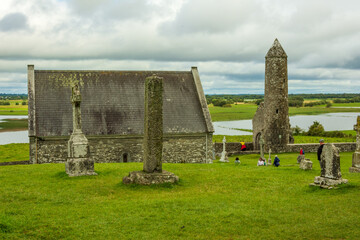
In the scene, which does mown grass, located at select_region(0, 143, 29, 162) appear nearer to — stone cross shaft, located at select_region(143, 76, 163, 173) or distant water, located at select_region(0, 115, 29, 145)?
distant water, located at select_region(0, 115, 29, 145)

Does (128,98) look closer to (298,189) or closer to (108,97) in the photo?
(108,97)

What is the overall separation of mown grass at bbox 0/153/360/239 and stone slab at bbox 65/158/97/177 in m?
0.38

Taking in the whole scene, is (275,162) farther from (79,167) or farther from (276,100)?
(276,100)

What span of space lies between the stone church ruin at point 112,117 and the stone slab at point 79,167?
36.1ft

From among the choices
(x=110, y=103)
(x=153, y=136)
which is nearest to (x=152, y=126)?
(x=153, y=136)

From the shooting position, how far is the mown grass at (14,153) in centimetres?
3517

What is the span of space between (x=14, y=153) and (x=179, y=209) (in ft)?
109

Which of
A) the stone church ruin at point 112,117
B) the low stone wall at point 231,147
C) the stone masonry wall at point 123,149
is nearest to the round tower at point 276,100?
the low stone wall at point 231,147

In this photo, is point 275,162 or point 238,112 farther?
point 238,112

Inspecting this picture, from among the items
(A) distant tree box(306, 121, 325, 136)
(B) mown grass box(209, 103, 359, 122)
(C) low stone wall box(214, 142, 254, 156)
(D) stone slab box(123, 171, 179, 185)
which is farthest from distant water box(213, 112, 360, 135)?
(D) stone slab box(123, 171, 179, 185)

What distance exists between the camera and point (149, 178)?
1355cm

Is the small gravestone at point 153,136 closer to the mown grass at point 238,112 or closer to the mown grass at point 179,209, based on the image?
the mown grass at point 179,209

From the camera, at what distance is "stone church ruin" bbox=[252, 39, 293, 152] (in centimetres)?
3903

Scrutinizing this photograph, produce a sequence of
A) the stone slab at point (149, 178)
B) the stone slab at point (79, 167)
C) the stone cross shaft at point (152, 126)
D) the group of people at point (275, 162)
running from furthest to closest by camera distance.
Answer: the group of people at point (275, 162)
the stone slab at point (79, 167)
the stone cross shaft at point (152, 126)
the stone slab at point (149, 178)
